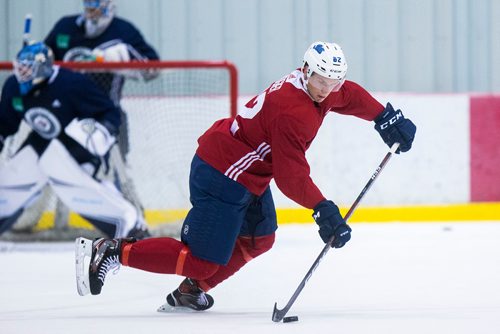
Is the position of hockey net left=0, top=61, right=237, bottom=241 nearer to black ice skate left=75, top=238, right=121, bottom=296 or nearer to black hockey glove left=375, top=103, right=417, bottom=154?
black hockey glove left=375, top=103, right=417, bottom=154

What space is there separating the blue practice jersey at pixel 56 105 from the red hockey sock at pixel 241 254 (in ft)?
Result: 6.68

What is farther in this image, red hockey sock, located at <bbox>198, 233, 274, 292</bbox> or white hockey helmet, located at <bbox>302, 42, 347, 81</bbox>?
red hockey sock, located at <bbox>198, 233, 274, 292</bbox>

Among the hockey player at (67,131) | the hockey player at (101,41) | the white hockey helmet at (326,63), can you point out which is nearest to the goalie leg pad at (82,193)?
the hockey player at (67,131)

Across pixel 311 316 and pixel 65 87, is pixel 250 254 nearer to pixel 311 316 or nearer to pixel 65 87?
pixel 311 316

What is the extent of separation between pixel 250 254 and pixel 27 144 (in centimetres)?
228

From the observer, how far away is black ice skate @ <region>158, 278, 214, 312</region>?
12.6ft

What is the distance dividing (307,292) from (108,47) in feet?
7.83

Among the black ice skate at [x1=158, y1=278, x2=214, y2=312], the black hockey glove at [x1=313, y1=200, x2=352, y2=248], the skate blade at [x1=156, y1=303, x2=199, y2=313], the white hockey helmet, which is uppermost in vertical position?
the white hockey helmet

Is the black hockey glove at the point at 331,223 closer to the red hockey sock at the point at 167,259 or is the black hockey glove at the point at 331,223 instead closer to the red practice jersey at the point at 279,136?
the red practice jersey at the point at 279,136

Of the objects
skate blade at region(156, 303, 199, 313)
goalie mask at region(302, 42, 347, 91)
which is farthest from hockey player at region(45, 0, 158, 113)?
goalie mask at region(302, 42, 347, 91)

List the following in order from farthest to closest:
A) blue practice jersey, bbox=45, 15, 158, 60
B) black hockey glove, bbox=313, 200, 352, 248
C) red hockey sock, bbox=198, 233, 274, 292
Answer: blue practice jersey, bbox=45, 15, 158, 60
red hockey sock, bbox=198, 233, 274, 292
black hockey glove, bbox=313, 200, 352, 248

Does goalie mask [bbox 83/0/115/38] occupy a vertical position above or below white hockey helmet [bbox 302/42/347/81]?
below

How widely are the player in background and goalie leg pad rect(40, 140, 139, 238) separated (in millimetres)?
254

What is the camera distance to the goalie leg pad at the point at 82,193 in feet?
18.8
